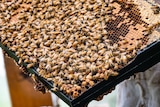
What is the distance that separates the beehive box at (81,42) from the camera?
1.46 meters

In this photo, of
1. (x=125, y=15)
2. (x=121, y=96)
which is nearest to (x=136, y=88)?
(x=121, y=96)

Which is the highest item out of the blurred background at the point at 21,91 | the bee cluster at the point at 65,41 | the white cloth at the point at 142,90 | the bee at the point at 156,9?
the bee at the point at 156,9

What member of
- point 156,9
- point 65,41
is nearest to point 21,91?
point 65,41

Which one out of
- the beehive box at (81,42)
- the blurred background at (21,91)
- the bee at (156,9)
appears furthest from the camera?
the blurred background at (21,91)

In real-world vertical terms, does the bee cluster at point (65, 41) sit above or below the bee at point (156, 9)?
below

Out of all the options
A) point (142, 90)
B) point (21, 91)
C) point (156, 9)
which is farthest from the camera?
point (21, 91)

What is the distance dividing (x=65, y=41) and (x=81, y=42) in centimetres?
7

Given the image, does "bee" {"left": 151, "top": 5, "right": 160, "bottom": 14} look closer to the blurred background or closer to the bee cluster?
the bee cluster

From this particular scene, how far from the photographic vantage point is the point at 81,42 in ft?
5.22

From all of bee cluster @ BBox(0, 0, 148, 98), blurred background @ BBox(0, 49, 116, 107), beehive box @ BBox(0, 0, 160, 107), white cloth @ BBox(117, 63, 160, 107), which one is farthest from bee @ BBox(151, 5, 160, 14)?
blurred background @ BBox(0, 49, 116, 107)

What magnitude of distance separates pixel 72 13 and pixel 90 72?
0.35 meters

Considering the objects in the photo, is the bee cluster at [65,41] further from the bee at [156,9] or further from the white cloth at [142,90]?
the white cloth at [142,90]

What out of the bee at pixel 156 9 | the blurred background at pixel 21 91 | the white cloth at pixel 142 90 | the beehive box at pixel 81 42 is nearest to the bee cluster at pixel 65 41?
the beehive box at pixel 81 42

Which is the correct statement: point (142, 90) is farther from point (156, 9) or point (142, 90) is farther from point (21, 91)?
point (21, 91)
